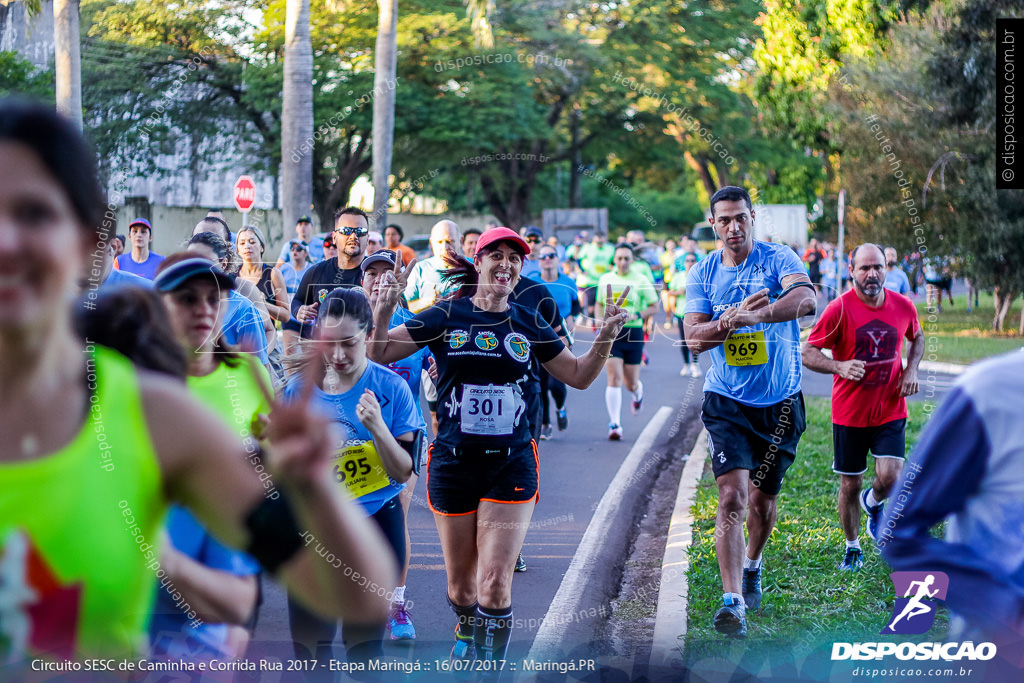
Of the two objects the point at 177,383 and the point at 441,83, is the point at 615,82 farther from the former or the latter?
the point at 177,383

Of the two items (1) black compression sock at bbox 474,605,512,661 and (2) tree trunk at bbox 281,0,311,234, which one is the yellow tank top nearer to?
(1) black compression sock at bbox 474,605,512,661

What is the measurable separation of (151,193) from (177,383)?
33.5 metres

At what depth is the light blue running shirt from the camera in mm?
5809

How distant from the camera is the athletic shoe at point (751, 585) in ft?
19.2

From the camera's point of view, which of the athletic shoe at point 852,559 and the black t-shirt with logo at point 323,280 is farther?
the black t-shirt with logo at point 323,280

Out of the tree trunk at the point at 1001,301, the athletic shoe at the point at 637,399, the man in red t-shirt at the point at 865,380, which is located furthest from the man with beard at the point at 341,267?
the tree trunk at the point at 1001,301

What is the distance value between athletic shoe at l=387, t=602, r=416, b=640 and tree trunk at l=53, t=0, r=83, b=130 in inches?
414

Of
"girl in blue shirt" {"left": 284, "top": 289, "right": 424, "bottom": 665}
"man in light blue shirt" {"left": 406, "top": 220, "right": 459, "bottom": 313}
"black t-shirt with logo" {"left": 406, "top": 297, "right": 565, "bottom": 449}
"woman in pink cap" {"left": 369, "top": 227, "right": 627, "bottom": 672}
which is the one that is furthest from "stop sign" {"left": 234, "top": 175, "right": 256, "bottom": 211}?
"girl in blue shirt" {"left": 284, "top": 289, "right": 424, "bottom": 665}

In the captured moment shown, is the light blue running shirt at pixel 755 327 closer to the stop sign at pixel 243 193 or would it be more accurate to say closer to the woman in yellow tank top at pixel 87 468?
the woman in yellow tank top at pixel 87 468

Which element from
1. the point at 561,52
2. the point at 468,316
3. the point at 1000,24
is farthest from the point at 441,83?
the point at 468,316

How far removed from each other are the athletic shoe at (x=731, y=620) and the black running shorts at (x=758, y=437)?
2.44 ft

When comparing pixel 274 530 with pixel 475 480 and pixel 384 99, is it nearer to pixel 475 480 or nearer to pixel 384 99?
pixel 475 480

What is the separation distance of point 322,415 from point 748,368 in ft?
14.8

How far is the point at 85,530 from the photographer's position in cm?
159
